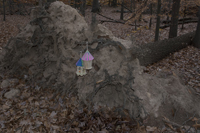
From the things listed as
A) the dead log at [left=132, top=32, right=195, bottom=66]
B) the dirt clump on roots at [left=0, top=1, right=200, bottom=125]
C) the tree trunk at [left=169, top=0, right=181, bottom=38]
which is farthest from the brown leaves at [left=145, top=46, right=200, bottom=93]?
the dirt clump on roots at [left=0, top=1, right=200, bottom=125]

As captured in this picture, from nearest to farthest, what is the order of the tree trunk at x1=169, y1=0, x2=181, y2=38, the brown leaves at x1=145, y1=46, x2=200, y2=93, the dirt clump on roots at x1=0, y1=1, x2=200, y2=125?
1. the dirt clump on roots at x1=0, y1=1, x2=200, y2=125
2. the brown leaves at x1=145, y1=46, x2=200, y2=93
3. the tree trunk at x1=169, y1=0, x2=181, y2=38

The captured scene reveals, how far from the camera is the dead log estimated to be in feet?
26.2

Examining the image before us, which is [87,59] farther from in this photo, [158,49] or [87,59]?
[158,49]

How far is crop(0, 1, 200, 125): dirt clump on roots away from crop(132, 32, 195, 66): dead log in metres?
3.03

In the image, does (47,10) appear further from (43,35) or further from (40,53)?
(40,53)

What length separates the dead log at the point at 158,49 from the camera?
7.98 m

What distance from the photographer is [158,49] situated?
28.4 feet

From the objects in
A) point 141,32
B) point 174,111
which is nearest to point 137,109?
point 174,111

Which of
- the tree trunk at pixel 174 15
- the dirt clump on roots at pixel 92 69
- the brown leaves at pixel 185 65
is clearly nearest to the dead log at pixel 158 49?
the brown leaves at pixel 185 65

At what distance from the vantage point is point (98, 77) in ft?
13.3

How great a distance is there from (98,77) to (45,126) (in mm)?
1838

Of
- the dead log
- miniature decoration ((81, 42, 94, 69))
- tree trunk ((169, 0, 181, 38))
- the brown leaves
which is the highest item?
tree trunk ((169, 0, 181, 38))

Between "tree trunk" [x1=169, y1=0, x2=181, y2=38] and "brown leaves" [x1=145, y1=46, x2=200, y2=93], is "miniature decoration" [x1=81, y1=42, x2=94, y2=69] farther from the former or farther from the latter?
"tree trunk" [x1=169, y1=0, x2=181, y2=38]

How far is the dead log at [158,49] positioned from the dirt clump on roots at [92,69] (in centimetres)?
303
